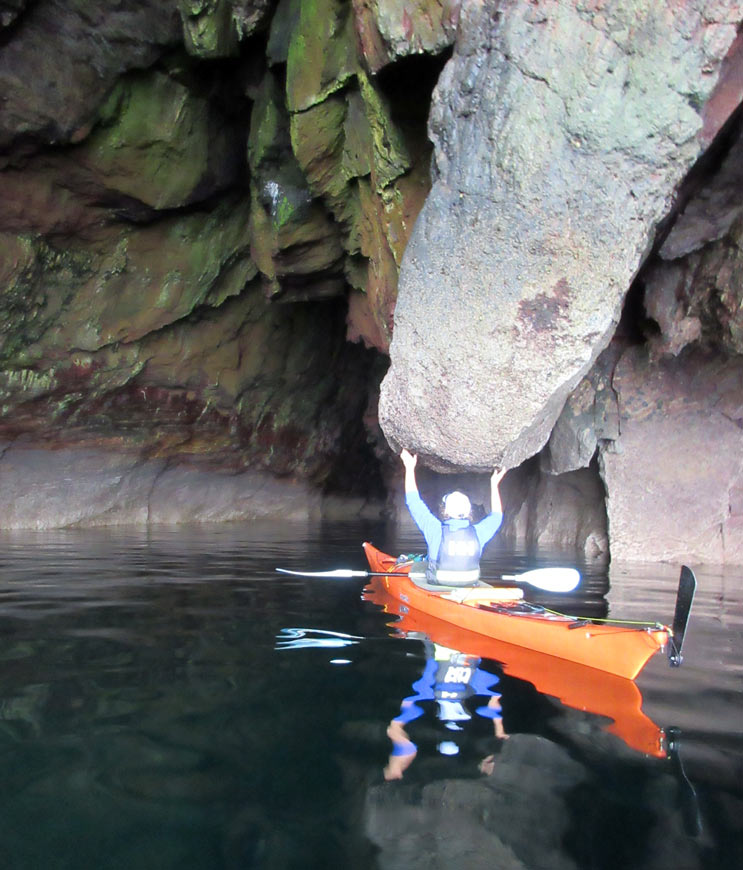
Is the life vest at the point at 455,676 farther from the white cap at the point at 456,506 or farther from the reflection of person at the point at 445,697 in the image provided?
the white cap at the point at 456,506

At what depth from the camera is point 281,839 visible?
2.13m

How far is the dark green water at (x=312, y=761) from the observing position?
Result: 2.11 meters

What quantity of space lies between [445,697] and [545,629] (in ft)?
4.10

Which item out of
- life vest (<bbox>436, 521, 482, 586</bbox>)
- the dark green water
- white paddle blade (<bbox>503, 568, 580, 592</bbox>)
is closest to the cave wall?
life vest (<bbox>436, 521, 482, 586</bbox>)

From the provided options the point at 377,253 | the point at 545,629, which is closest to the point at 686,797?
the point at 545,629

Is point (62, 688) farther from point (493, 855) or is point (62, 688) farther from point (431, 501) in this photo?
point (431, 501)

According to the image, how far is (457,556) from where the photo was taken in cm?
566

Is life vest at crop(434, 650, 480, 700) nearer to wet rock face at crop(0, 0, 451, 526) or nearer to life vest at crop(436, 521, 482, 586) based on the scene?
life vest at crop(436, 521, 482, 586)

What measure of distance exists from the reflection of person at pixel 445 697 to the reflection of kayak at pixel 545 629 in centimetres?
49

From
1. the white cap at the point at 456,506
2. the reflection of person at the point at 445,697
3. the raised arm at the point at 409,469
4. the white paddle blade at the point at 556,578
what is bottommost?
the reflection of person at the point at 445,697

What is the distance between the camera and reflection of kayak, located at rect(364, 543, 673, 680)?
387 centimetres

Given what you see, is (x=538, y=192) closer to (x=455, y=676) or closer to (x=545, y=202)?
(x=545, y=202)

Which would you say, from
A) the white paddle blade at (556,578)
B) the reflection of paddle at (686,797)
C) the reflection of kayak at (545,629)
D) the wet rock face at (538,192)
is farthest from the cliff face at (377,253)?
the reflection of paddle at (686,797)

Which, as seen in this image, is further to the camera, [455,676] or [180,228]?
[180,228]
